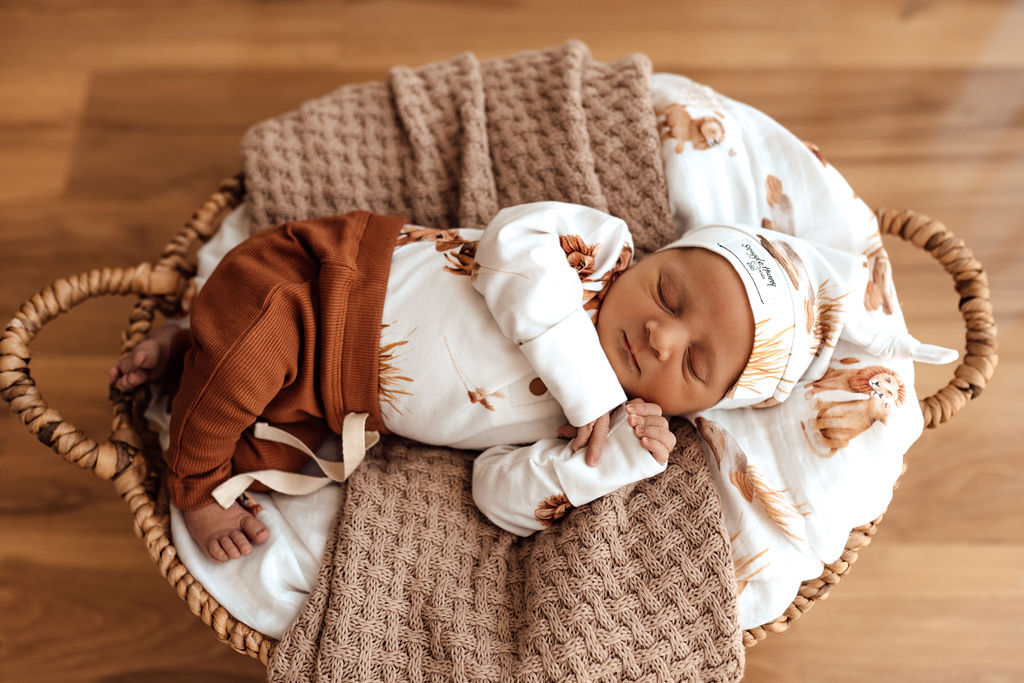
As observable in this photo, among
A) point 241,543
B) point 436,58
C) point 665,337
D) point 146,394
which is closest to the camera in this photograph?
point 665,337

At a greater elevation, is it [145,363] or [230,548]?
[145,363]

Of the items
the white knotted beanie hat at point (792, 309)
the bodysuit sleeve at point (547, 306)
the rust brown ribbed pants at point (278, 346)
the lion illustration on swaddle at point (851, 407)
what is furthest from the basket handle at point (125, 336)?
the lion illustration on swaddle at point (851, 407)

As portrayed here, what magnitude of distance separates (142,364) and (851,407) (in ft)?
3.75

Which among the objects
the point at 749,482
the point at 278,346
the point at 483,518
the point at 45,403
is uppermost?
the point at 278,346

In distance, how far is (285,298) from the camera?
1.15m

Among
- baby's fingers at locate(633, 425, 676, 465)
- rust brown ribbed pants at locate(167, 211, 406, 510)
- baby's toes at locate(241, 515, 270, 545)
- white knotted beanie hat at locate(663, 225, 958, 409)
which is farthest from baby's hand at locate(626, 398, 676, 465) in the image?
baby's toes at locate(241, 515, 270, 545)

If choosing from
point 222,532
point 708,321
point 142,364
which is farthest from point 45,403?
point 708,321

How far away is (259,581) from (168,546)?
15 cm

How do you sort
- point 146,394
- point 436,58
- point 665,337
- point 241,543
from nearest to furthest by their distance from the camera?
1. point 665,337
2. point 241,543
3. point 146,394
4. point 436,58

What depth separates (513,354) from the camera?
120 cm

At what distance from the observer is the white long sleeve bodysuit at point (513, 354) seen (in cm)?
113

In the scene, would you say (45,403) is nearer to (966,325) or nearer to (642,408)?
(642,408)

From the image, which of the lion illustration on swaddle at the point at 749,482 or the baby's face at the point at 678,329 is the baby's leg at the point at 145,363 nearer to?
the baby's face at the point at 678,329

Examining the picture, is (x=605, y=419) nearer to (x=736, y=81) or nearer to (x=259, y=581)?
(x=259, y=581)
